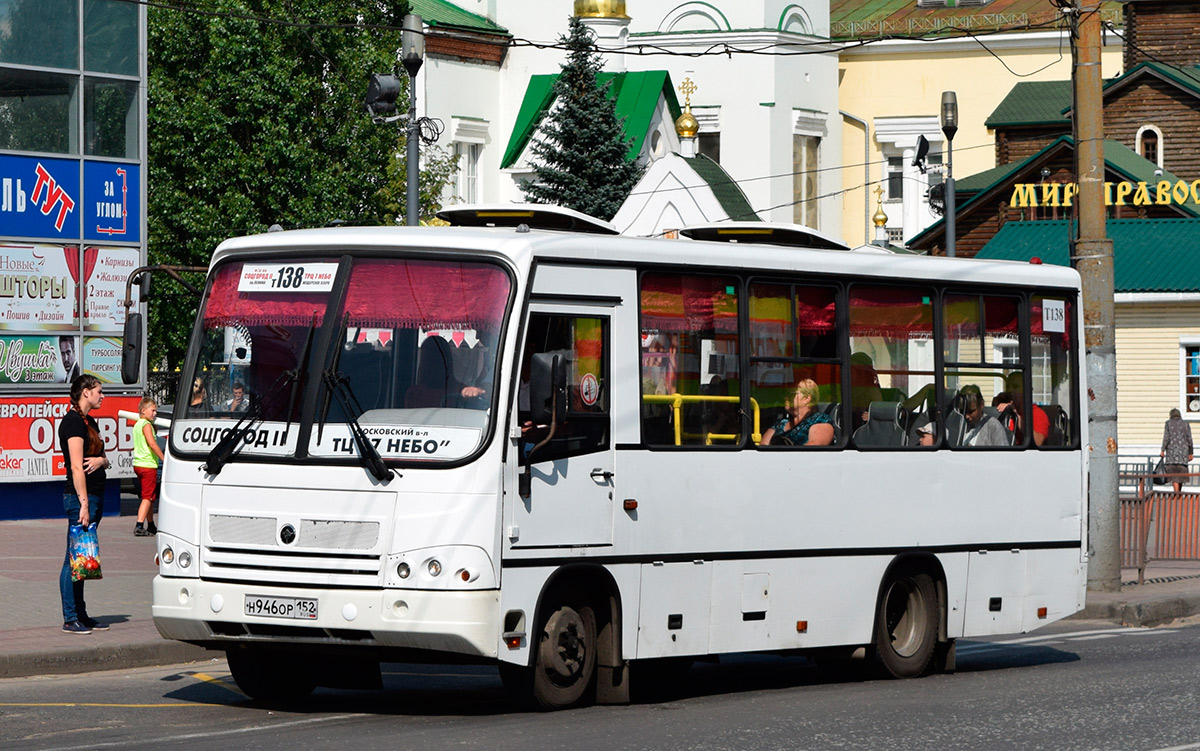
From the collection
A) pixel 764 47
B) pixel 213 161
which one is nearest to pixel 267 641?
pixel 213 161

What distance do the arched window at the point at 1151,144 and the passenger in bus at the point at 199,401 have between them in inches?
1958

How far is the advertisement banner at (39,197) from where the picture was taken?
26.0m

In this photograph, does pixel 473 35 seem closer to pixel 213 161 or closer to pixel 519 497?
pixel 213 161

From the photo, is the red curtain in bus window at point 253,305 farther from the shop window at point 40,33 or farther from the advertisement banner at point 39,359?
the shop window at point 40,33

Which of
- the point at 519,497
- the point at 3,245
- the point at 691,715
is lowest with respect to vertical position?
the point at 691,715

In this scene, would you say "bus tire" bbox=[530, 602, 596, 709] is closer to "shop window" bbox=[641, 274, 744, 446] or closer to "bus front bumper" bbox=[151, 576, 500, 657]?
"bus front bumper" bbox=[151, 576, 500, 657]

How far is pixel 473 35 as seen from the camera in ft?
221

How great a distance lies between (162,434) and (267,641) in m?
17.3

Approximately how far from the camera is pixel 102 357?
Answer: 1064 inches

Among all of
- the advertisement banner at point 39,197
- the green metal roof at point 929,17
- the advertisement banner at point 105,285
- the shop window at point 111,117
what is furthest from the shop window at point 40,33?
the green metal roof at point 929,17

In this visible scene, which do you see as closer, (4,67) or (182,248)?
(4,67)

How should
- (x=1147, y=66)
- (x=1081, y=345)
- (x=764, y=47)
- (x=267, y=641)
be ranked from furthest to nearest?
(x=764, y=47) < (x=1147, y=66) < (x=1081, y=345) < (x=267, y=641)

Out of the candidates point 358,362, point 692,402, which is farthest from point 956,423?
point 358,362

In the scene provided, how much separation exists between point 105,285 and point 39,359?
4.61 ft
